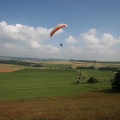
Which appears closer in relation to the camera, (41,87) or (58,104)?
(58,104)

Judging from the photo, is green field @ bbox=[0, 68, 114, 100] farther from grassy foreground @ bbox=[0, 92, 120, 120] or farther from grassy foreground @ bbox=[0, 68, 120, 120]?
grassy foreground @ bbox=[0, 92, 120, 120]

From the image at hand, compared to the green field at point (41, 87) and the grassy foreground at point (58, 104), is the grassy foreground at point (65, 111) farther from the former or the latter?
the green field at point (41, 87)

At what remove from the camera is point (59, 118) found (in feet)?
63.6

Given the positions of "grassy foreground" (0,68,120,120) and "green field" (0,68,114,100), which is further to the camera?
"green field" (0,68,114,100)

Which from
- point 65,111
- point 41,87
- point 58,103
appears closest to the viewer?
point 65,111

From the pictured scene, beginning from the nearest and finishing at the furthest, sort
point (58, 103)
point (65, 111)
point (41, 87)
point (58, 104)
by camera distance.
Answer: point (65, 111) < point (58, 104) < point (58, 103) < point (41, 87)

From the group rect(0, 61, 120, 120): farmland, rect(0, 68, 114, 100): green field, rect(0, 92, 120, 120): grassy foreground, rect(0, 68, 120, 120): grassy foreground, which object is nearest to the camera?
rect(0, 92, 120, 120): grassy foreground

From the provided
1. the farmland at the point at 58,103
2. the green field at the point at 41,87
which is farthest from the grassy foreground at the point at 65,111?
the green field at the point at 41,87

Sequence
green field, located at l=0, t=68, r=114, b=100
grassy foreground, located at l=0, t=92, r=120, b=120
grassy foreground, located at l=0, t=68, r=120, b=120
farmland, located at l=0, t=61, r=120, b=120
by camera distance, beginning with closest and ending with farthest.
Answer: grassy foreground, located at l=0, t=92, r=120, b=120
grassy foreground, located at l=0, t=68, r=120, b=120
farmland, located at l=0, t=61, r=120, b=120
green field, located at l=0, t=68, r=114, b=100

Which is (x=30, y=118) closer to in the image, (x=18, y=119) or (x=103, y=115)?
(x=18, y=119)

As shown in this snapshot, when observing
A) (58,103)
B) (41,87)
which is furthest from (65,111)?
(41,87)

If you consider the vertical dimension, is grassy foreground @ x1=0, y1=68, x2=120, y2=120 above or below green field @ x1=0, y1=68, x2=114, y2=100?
above

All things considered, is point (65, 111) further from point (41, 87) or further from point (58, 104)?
point (41, 87)

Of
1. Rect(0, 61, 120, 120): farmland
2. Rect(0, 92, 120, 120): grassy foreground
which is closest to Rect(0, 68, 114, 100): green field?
Rect(0, 61, 120, 120): farmland
